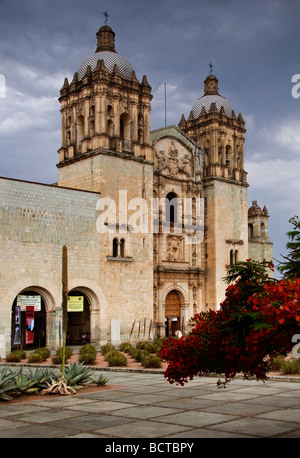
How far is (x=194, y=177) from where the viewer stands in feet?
128

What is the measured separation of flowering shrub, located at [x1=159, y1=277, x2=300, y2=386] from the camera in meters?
7.02

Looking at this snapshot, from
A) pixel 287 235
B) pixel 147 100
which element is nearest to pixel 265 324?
pixel 287 235

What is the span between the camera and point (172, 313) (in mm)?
36812

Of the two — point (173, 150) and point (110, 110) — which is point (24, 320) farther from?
point (173, 150)

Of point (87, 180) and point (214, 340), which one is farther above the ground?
point (87, 180)

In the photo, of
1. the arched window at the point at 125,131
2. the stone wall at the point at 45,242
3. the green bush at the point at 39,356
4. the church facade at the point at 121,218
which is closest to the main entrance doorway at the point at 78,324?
the church facade at the point at 121,218

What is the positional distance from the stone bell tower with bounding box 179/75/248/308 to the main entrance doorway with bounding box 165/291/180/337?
8.41 ft

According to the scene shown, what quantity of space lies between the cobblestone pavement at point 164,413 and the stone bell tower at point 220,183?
2377 cm

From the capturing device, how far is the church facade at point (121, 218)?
92.6 ft

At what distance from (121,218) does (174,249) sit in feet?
19.6

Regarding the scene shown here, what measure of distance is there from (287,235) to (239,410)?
3.96 metres

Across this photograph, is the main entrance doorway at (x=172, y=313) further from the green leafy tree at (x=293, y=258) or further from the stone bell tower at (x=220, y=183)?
the green leafy tree at (x=293, y=258)

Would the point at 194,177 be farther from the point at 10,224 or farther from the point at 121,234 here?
the point at 10,224

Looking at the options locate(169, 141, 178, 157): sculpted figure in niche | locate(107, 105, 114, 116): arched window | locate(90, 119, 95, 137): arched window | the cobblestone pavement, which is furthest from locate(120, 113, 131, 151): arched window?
the cobblestone pavement
